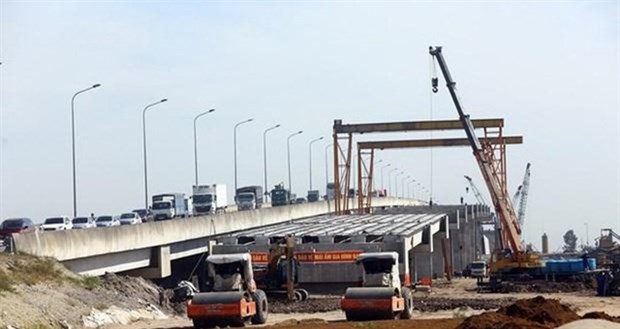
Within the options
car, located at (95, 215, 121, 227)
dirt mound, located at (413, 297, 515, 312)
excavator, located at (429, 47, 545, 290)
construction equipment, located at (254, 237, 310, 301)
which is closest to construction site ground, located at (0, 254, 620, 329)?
dirt mound, located at (413, 297, 515, 312)

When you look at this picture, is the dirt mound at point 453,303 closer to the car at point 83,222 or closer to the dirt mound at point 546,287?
the dirt mound at point 546,287

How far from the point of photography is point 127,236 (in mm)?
57250

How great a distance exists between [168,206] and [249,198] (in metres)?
25.1

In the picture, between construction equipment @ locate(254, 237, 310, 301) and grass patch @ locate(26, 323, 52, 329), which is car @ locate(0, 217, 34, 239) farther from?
grass patch @ locate(26, 323, 52, 329)

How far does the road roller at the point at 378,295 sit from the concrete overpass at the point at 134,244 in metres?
13.0

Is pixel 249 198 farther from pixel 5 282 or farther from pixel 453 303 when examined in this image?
pixel 5 282

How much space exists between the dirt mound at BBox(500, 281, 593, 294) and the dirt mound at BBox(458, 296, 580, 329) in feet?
99.4

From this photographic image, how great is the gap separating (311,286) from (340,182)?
62766mm

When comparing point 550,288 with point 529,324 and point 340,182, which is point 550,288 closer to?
point 529,324

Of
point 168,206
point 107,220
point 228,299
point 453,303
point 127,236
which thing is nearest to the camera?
point 228,299

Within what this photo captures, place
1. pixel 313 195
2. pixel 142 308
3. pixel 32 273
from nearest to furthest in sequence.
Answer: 1. pixel 32 273
2. pixel 142 308
3. pixel 313 195

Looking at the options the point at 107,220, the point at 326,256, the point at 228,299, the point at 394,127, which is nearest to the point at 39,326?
the point at 228,299

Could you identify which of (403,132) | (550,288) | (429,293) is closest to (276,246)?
(429,293)

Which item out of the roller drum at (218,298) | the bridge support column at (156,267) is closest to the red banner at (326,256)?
the bridge support column at (156,267)
